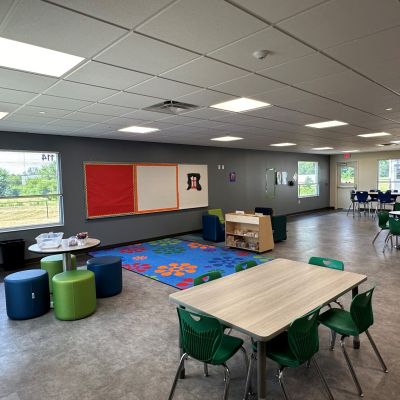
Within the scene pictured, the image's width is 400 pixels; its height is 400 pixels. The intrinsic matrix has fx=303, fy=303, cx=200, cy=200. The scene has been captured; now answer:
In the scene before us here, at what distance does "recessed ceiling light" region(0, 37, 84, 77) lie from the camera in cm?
225

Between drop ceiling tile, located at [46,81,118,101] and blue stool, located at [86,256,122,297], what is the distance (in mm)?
2316

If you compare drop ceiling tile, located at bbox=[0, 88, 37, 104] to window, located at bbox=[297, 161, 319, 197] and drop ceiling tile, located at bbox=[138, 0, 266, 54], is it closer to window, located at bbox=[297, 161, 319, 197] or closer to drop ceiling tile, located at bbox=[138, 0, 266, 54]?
drop ceiling tile, located at bbox=[138, 0, 266, 54]

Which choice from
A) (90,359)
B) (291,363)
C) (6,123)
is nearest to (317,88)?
(291,363)

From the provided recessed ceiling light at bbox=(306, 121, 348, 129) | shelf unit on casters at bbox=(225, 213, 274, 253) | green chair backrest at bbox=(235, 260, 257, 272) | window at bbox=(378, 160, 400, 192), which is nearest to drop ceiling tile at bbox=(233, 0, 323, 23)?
green chair backrest at bbox=(235, 260, 257, 272)

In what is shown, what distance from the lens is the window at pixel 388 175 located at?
510 inches

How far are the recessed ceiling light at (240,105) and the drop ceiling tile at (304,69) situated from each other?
2.89ft

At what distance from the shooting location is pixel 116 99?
12.0 ft

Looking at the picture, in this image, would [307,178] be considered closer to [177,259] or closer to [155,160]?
[155,160]

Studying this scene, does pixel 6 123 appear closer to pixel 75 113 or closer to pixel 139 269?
pixel 75 113

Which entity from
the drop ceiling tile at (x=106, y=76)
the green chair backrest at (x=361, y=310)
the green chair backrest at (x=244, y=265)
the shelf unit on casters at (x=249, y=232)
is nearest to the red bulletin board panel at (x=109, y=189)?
the shelf unit on casters at (x=249, y=232)

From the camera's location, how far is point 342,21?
1.92 metres

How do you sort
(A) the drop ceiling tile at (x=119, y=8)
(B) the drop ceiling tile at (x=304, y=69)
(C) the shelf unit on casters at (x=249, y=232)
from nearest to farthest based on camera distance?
(A) the drop ceiling tile at (x=119, y=8) < (B) the drop ceiling tile at (x=304, y=69) < (C) the shelf unit on casters at (x=249, y=232)

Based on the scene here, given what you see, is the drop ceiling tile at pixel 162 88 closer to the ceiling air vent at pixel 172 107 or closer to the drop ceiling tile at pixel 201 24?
the ceiling air vent at pixel 172 107

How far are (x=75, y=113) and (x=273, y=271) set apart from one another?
11.5 feet
